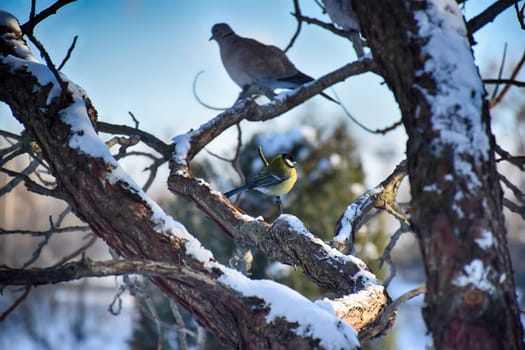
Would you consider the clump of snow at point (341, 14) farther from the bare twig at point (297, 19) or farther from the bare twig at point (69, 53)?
the bare twig at point (69, 53)

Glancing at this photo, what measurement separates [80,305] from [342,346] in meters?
14.7

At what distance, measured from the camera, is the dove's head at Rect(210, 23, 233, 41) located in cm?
491

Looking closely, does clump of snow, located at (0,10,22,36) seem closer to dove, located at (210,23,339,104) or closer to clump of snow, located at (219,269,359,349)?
clump of snow, located at (219,269,359,349)

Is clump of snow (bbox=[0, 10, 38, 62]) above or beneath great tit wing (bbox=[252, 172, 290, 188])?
beneath

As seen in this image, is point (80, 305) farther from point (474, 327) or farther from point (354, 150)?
point (474, 327)

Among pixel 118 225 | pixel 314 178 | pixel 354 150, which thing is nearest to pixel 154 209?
pixel 118 225

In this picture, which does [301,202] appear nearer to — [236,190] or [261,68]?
[261,68]

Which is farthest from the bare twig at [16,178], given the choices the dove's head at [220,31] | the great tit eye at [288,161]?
the dove's head at [220,31]

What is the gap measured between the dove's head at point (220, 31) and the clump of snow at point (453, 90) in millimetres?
3715

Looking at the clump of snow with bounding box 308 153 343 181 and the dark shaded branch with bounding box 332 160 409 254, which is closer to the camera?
the dark shaded branch with bounding box 332 160 409 254

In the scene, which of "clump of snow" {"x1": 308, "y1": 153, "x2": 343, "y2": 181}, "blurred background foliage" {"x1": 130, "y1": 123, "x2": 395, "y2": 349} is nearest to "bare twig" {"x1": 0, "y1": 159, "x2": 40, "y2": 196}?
"blurred background foliage" {"x1": 130, "y1": 123, "x2": 395, "y2": 349}

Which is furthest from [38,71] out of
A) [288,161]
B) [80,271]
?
[288,161]

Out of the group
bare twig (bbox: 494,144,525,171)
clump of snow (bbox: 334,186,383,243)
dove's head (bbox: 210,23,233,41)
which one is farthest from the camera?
dove's head (bbox: 210,23,233,41)

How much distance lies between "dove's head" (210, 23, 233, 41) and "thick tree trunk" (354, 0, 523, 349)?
12.1 feet
